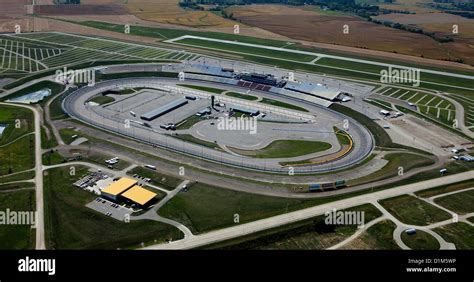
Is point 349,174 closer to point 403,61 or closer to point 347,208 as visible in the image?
point 347,208

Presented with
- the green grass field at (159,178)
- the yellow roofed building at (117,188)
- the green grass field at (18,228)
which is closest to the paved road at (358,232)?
the green grass field at (159,178)

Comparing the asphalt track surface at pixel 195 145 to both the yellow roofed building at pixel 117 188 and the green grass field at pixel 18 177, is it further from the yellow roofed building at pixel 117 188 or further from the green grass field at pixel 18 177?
the green grass field at pixel 18 177

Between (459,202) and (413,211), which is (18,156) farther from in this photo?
(459,202)

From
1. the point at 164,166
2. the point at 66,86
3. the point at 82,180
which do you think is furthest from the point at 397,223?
the point at 66,86

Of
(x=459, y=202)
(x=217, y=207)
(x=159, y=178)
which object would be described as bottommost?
(x=217, y=207)

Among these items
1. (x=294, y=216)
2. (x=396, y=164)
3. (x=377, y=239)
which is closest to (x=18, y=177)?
(x=294, y=216)

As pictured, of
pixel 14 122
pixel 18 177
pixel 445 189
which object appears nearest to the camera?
pixel 445 189

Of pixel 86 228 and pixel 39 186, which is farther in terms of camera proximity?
pixel 39 186
